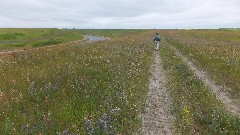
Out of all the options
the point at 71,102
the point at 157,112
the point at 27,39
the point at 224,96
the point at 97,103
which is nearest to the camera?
the point at 157,112

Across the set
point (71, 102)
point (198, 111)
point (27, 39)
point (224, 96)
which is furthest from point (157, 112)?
point (27, 39)

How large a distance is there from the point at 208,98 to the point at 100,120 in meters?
5.95

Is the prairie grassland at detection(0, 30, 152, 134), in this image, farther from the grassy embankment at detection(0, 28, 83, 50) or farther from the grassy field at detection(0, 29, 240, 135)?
the grassy embankment at detection(0, 28, 83, 50)

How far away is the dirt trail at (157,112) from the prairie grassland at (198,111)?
0.29 m

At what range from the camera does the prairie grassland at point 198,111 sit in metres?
9.21

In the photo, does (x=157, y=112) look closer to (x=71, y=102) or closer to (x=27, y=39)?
(x=71, y=102)

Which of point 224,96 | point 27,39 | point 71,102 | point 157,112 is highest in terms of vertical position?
point 71,102

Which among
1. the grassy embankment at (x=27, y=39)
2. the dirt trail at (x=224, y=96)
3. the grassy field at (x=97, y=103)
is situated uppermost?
the grassy field at (x=97, y=103)

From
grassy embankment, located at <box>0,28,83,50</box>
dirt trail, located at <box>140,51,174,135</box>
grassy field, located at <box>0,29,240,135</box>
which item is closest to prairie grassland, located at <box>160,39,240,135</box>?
grassy field, located at <box>0,29,240,135</box>

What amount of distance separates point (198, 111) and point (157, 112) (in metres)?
1.60

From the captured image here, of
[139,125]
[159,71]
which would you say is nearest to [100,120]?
[139,125]

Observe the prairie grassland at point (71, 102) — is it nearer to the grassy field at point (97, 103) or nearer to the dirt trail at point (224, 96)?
the grassy field at point (97, 103)

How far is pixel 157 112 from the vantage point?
36.0 ft

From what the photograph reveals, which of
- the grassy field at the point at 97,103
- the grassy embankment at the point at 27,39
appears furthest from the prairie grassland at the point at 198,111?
the grassy embankment at the point at 27,39
